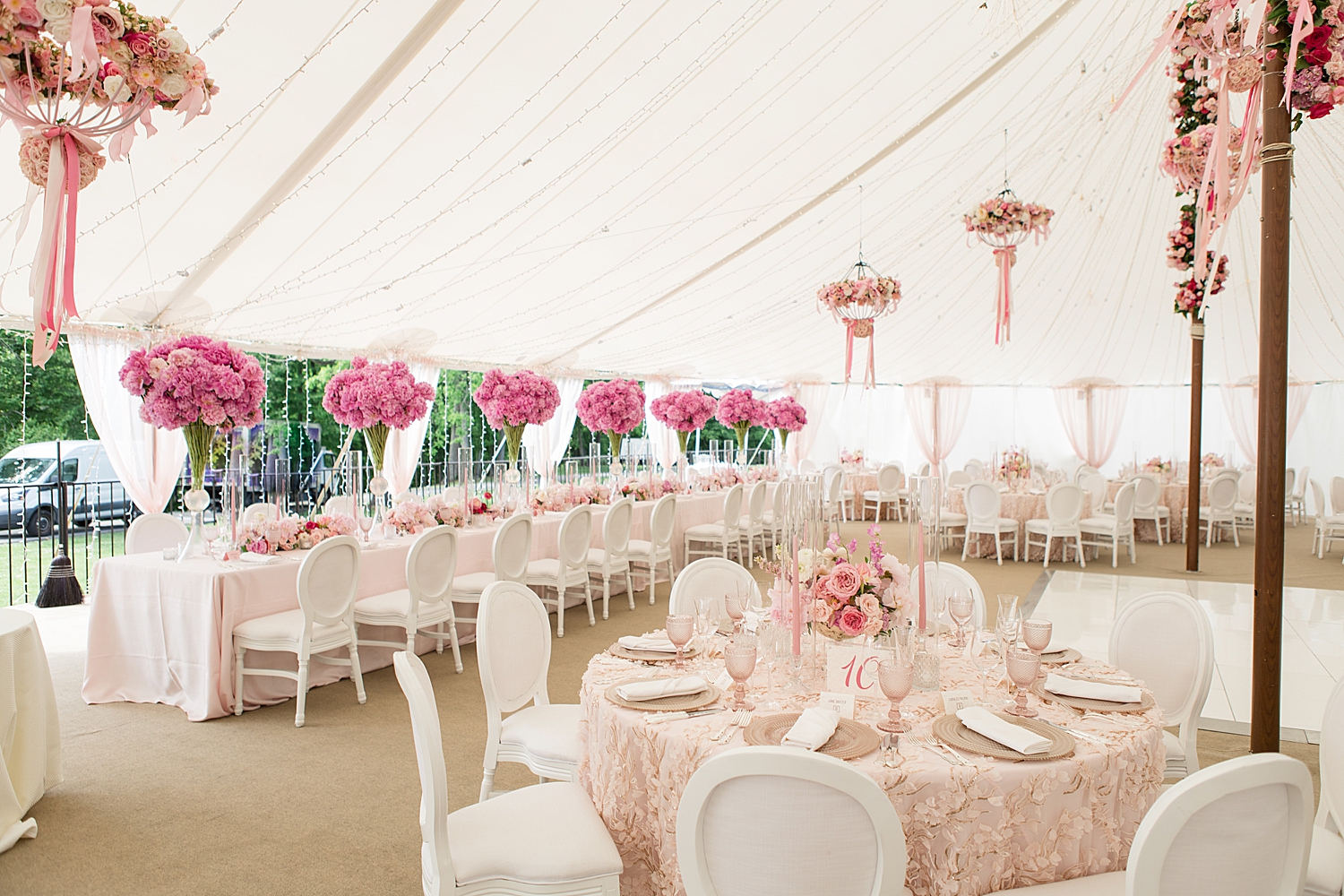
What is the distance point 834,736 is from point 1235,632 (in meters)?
5.33

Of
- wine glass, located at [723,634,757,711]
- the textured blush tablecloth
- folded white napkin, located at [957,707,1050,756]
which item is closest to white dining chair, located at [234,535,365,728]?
the textured blush tablecloth

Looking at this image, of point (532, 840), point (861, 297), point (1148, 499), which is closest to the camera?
point (532, 840)

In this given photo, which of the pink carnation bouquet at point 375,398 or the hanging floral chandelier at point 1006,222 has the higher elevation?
the hanging floral chandelier at point 1006,222

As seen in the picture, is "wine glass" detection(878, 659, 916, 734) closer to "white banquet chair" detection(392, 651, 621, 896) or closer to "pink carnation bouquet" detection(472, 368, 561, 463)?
"white banquet chair" detection(392, 651, 621, 896)

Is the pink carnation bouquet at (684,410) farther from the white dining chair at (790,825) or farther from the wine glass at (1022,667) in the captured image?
the white dining chair at (790,825)

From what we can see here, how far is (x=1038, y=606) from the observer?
22.1 ft

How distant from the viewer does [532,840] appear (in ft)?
6.57

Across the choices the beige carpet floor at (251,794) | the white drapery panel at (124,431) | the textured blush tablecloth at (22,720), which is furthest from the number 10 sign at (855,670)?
the white drapery panel at (124,431)

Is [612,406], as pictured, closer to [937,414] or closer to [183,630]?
[183,630]

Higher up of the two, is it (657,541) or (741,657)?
(741,657)

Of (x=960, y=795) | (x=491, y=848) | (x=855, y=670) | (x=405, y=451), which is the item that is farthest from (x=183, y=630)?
(x=405, y=451)

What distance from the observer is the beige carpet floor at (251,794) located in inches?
103

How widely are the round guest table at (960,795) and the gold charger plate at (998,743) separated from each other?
19mm

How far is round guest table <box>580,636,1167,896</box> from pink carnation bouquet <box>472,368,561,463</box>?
13.9 feet
